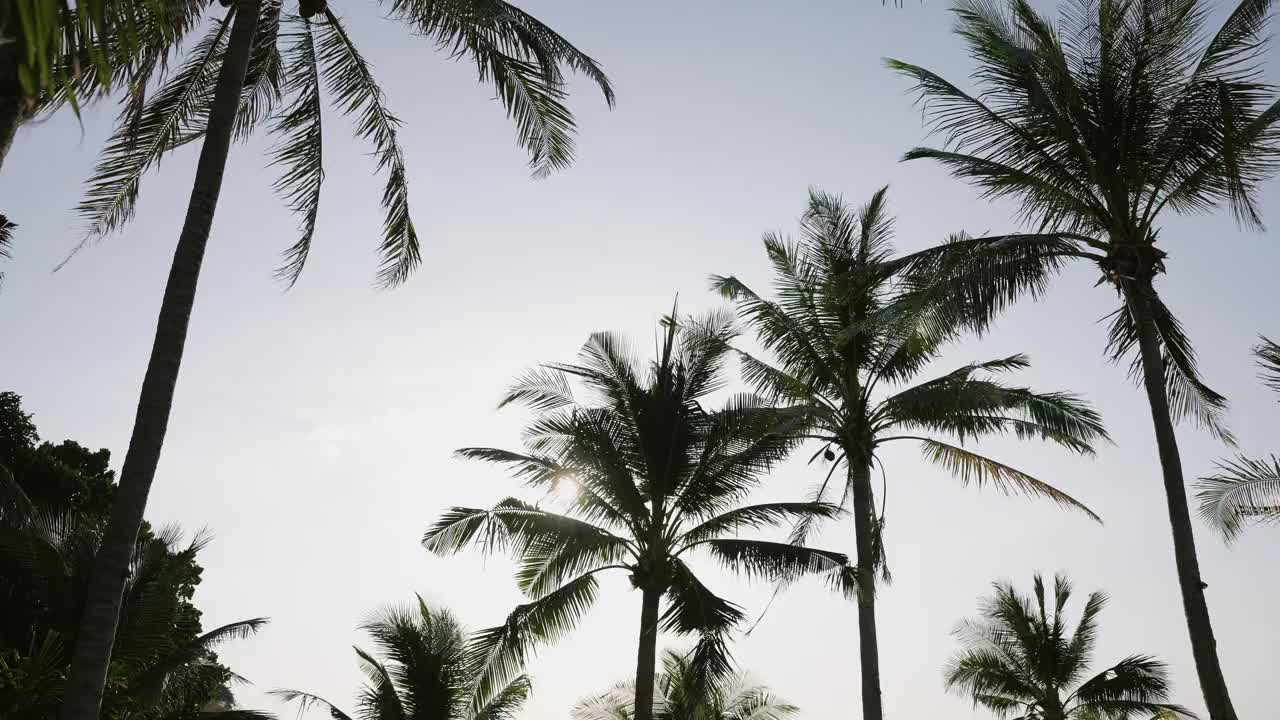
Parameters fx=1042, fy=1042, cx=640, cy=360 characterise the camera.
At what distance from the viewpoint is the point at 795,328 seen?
17.3 m

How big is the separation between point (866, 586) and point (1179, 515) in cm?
528

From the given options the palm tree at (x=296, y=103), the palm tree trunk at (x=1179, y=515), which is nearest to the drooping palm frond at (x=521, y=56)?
the palm tree at (x=296, y=103)

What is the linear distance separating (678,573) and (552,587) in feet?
6.47

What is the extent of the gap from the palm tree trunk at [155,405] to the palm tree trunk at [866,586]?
10298 mm

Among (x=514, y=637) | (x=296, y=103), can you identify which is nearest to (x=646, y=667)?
(x=514, y=637)

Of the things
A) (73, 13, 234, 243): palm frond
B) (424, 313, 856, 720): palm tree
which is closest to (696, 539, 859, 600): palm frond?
(424, 313, 856, 720): palm tree

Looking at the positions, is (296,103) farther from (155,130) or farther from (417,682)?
(417,682)

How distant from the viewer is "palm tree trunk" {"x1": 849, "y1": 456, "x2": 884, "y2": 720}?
15.1 m

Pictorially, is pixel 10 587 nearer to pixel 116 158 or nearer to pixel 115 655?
pixel 115 655

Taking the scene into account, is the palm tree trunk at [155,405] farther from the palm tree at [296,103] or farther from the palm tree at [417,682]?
the palm tree at [417,682]

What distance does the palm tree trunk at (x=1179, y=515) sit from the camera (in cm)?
989

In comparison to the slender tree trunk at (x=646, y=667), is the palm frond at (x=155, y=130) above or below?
above

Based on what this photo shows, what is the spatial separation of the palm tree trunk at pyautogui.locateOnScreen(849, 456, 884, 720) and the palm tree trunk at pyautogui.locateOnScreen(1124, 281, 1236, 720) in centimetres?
508

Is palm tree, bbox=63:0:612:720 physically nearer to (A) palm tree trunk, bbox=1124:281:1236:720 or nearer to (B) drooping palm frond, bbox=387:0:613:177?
(B) drooping palm frond, bbox=387:0:613:177
